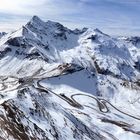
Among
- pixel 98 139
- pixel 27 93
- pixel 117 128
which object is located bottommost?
pixel 117 128

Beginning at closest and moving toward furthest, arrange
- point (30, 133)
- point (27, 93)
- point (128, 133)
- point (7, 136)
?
point (7, 136), point (30, 133), point (27, 93), point (128, 133)

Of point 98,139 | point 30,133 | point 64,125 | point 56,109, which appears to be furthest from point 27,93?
point 30,133

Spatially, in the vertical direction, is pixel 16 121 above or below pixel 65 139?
above

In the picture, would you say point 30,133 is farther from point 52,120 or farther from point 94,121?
point 94,121

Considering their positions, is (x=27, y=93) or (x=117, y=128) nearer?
(x=27, y=93)

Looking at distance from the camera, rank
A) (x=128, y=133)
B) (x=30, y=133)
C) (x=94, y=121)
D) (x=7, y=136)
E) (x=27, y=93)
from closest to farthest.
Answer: (x=7, y=136) < (x=30, y=133) < (x=27, y=93) < (x=128, y=133) < (x=94, y=121)

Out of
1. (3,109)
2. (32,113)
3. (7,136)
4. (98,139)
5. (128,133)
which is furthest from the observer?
(128,133)

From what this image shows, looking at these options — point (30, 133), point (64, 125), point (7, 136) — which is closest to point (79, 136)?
point (64, 125)

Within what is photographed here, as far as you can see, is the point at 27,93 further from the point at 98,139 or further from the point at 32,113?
the point at 98,139

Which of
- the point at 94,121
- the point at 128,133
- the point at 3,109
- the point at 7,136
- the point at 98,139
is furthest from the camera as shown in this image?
the point at 94,121
